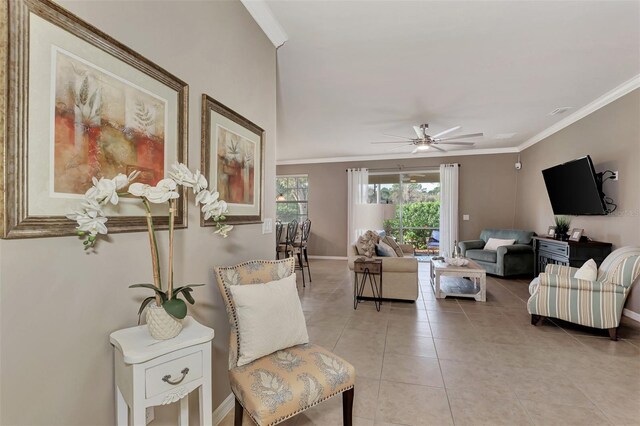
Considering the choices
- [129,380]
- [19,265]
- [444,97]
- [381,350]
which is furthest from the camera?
[444,97]

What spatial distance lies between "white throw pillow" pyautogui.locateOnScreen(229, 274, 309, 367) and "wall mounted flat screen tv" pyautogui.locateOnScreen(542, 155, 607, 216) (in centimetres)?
448

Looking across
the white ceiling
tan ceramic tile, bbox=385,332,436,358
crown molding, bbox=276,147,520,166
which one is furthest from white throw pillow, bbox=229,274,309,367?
Result: crown molding, bbox=276,147,520,166

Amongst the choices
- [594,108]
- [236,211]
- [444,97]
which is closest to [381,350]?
[236,211]

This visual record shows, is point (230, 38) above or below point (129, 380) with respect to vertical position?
above

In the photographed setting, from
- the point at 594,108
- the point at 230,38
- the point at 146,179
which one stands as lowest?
the point at 146,179

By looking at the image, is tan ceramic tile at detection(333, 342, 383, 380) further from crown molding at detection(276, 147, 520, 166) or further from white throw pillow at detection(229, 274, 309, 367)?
crown molding at detection(276, 147, 520, 166)

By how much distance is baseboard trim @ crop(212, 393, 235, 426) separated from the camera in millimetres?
1722

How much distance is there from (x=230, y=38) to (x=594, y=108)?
16.4ft

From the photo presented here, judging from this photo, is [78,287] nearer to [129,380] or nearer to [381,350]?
[129,380]

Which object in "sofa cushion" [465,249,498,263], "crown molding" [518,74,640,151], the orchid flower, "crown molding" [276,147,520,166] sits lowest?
"sofa cushion" [465,249,498,263]

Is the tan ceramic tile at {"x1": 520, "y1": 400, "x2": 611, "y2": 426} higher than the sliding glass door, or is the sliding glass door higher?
the sliding glass door

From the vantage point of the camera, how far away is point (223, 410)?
1799 millimetres

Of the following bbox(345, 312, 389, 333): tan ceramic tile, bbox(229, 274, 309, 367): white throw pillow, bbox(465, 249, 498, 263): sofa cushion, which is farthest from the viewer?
bbox(465, 249, 498, 263): sofa cushion

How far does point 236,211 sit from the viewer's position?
1921 millimetres
